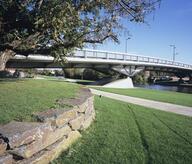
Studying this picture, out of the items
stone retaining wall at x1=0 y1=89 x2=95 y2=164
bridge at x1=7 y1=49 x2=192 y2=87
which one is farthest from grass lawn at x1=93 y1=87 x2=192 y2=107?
stone retaining wall at x1=0 y1=89 x2=95 y2=164

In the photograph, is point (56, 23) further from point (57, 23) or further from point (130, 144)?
point (130, 144)

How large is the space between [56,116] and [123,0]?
23.5ft

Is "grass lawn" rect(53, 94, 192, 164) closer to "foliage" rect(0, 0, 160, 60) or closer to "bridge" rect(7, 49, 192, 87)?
"foliage" rect(0, 0, 160, 60)

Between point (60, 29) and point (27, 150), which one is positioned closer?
point (27, 150)

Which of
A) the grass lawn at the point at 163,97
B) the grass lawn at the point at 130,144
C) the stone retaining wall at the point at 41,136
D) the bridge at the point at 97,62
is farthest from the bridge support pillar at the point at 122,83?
the stone retaining wall at the point at 41,136

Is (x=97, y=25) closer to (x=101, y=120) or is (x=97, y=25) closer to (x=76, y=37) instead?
(x=76, y=37)

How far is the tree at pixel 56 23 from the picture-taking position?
33.1 feet

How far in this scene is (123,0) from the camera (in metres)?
11.2

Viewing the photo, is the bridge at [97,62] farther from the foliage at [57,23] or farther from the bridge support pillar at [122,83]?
the foliage at [57,23]

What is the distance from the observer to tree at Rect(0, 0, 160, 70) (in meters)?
10.1

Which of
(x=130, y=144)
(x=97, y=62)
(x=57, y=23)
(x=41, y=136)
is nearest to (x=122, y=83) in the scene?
(x=97, y=62)

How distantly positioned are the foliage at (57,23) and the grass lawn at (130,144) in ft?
12.4

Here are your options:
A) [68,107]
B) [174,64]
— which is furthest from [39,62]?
[174,64]

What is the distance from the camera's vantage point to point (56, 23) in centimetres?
1011
